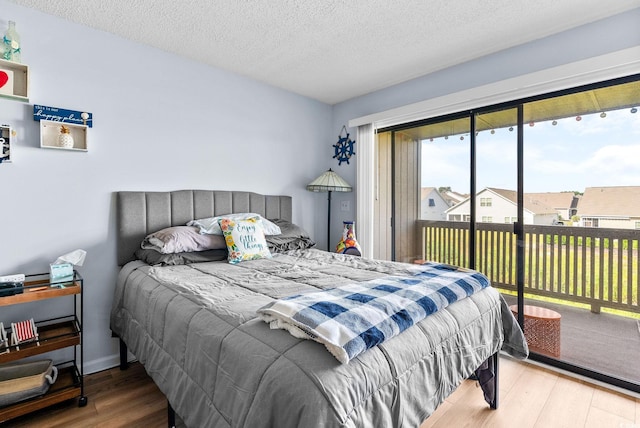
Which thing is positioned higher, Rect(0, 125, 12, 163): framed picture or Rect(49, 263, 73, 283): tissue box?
Rect(0, 125, 12, 163): framed picture

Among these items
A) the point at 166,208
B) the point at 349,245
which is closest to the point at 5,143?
the point at 166,208

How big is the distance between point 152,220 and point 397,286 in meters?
1.97

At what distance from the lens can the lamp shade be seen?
337cm

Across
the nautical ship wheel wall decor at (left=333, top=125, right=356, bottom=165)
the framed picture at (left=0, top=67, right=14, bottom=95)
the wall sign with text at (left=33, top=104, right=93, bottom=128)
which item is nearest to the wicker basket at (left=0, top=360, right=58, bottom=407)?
the wall sign with text at (left=33, top=104, right=93, bottom=128)

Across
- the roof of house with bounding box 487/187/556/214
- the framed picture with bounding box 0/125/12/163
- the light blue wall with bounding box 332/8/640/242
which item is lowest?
the roof of house with bounding box 487/187/556/214

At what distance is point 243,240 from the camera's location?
2352 millimetres

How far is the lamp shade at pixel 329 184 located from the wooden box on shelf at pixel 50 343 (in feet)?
7.11

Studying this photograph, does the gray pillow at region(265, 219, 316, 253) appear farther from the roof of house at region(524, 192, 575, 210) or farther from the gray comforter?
the roof of house at region(524, 192, 575, 210)

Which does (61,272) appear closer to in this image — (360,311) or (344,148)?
(360,311)

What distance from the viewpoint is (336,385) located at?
84cm

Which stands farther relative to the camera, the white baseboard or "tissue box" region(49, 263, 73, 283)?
the white baseboard

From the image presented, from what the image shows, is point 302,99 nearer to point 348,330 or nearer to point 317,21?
point 317,21

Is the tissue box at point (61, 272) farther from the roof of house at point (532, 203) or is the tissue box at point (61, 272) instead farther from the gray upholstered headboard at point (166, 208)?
the roof of house at point (532, 203)

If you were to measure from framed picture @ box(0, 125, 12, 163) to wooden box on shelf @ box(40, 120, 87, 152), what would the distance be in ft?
0.50
